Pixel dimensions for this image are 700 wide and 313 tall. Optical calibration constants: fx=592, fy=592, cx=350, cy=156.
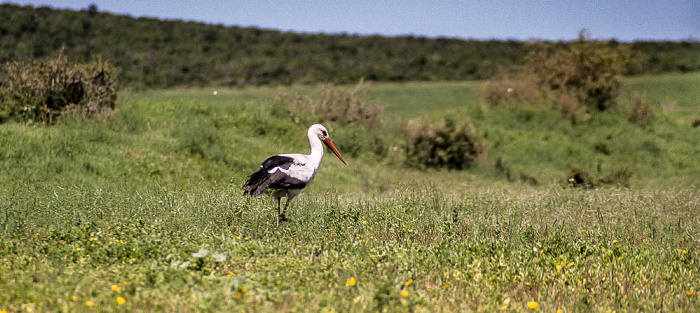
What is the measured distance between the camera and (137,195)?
857 cm

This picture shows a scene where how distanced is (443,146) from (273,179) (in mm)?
10735

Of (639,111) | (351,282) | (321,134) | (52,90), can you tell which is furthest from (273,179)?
(639,111)

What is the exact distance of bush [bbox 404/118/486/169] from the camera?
688 inches

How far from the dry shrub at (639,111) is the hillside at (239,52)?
19693 mm

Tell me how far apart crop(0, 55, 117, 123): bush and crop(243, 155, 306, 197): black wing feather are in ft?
28.5

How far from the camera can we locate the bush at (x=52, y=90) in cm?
1432

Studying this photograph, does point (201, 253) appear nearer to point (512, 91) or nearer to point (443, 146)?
point (443, 146)

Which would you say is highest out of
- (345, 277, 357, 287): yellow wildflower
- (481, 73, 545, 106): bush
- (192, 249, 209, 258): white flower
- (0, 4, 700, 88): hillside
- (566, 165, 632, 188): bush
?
(0, 4, 700, 88): hillside

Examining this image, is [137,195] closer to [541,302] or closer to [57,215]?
[57,215]

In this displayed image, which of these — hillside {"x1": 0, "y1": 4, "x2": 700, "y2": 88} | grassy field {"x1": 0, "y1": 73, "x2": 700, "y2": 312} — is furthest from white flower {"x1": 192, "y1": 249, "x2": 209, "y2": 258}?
hillside {"x1": 0, "y1": 4, "x2": 700, "y2": 88}

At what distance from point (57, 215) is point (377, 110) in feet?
46.7

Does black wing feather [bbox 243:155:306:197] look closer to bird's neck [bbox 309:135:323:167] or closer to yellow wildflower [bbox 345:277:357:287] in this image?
bird's neck [bbox 309:135:323:167]

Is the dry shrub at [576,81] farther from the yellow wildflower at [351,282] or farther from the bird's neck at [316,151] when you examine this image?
the yellow wildflower at [351,282]

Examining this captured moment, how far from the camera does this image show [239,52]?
189 ft
